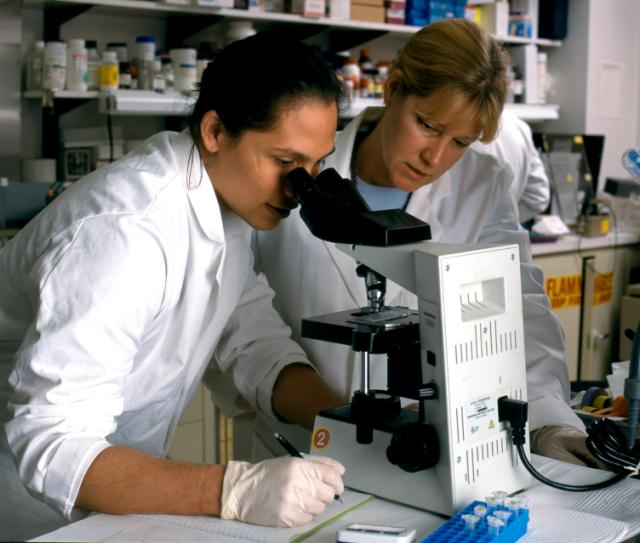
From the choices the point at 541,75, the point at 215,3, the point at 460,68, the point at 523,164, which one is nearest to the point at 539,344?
the point at 460,68

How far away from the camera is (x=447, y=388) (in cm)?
122

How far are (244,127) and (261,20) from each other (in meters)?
2.64

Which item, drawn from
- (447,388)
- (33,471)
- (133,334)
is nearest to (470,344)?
(447,388)

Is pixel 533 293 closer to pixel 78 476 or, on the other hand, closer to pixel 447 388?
pixel 447 388

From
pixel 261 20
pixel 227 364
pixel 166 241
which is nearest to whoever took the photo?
pixel 166 241

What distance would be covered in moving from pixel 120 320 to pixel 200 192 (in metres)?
0.29

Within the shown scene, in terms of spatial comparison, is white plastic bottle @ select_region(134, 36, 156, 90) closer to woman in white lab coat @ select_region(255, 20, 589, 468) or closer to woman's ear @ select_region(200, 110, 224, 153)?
woman in white lab coat @ select_region(255, 20, 589, 468)

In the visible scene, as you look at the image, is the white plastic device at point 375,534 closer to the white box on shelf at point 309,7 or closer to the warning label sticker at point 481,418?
the warning label sticker at point 481,418

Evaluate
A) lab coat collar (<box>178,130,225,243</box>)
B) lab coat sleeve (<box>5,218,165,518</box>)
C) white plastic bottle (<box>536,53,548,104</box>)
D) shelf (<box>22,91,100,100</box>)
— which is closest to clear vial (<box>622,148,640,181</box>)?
lab coat collar (<box>178,130,225,243</box>)

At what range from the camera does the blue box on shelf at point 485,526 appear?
1.13m

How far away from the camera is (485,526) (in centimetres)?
115

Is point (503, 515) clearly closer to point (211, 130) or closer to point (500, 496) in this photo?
point (500, 496)

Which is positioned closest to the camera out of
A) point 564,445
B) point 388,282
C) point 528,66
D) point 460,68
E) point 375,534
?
point 375,534

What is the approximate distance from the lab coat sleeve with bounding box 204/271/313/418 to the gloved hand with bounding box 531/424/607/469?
45 cm
